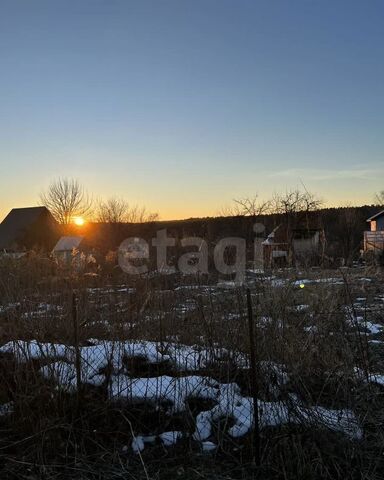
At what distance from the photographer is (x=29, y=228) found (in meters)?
34.4

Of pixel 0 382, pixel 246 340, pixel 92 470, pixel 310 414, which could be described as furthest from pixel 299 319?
pixel 0 382

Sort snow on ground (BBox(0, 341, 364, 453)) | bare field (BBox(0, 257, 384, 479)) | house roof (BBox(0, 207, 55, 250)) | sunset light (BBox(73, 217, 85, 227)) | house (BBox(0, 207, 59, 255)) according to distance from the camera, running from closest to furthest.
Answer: bare field (BBox(0, 257, 384, 479)), snow on ground (BBox(0, 341, 364, 453)), house (BBox(0, 207, 59, 255)), house roof (BBox(0, 207, 55, 250)), sunset light (BBox(73, 217, 85, 227))

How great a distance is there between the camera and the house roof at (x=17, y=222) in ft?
A: 111

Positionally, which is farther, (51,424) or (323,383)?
(323,383)

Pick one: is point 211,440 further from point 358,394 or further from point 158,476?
point 358,394

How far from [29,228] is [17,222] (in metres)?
2.19

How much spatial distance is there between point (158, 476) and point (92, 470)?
462 mm

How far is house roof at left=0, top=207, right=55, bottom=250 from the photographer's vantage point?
34.0 m

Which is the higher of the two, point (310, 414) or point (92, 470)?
point (310, 414)

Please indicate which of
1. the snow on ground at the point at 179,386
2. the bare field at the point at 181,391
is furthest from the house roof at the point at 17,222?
the snow on ground at the point at 179,386

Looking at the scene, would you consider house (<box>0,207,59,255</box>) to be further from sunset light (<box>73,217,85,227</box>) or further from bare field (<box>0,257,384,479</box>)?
bare field (<box>0,257,384,479</box>)

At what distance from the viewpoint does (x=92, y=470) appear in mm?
3295

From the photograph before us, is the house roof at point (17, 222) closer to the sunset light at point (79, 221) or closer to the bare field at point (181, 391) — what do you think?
the sunset light at point (79, 221)

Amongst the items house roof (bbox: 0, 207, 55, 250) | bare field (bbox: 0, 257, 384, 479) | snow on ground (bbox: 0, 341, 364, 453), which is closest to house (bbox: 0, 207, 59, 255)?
house roof (bbox: 0, 207, 55, 250)
